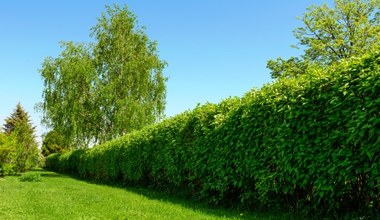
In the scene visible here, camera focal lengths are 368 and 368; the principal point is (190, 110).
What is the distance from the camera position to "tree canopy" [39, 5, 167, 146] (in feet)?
105

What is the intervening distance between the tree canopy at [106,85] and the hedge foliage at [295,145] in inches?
846

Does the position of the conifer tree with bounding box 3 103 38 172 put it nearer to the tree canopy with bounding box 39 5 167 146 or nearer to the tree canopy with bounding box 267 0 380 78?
the tree canopy with bounding box 39 5 167 146

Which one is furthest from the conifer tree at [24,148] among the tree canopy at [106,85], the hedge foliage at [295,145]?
the hedge foliage at [295,145]

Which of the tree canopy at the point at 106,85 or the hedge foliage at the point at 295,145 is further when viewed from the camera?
the tree canopy at the point at 106,85

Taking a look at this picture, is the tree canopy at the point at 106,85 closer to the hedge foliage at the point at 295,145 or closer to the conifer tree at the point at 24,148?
the conifer tree at the point at 24,148

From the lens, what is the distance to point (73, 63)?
106 feet

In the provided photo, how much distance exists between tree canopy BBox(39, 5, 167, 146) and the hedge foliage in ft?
70.5

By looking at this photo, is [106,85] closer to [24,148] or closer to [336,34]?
[24,148]

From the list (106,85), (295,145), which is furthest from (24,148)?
(295,145)

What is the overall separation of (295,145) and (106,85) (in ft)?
91.3

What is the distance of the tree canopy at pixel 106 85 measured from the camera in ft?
105

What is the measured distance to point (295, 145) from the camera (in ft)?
23.3

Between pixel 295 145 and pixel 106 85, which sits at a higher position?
pixel 106 85

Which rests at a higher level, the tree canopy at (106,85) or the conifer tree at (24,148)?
the tree canopy at (106,85)
